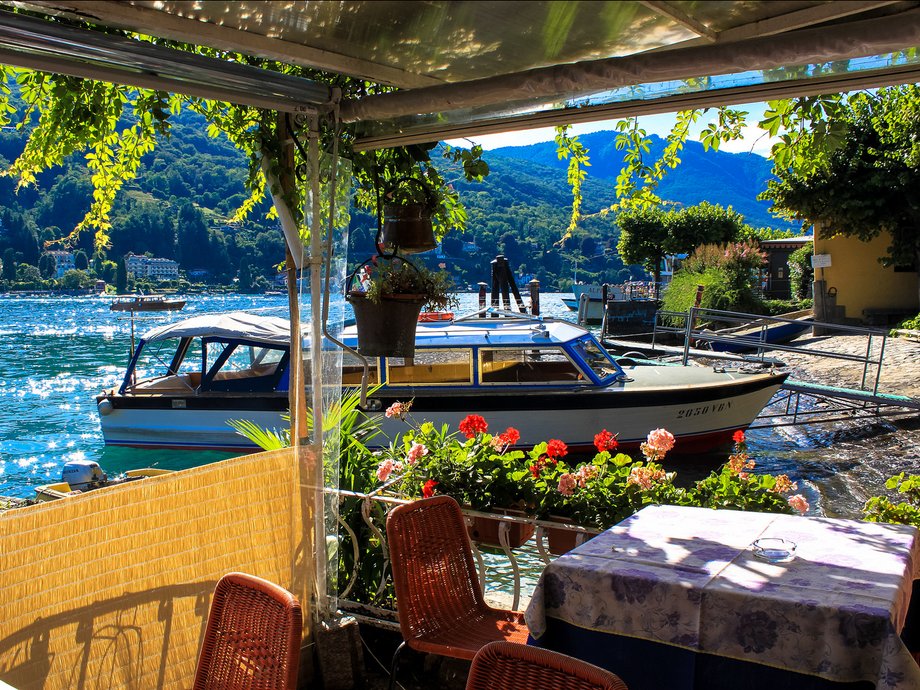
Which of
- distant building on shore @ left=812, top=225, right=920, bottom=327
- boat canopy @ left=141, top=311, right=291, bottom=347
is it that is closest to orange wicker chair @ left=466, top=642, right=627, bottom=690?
boat canopy @ left=141, top=311, right=291, bottom=347

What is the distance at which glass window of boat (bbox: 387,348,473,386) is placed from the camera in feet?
37.3

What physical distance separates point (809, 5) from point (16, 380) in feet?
112

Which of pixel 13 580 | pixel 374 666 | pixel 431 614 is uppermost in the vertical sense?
pixel 13 580

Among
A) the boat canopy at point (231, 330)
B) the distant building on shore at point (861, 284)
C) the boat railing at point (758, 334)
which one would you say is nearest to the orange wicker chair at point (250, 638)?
the boat canopy at point (231, 330)

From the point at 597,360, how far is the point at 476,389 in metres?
1.75

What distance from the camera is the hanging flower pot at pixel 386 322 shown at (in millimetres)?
3760

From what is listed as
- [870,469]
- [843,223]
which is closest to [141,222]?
[843,223]

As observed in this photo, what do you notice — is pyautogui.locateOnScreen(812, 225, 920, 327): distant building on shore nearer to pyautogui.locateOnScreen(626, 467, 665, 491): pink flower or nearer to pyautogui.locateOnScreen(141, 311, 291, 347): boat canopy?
→ pyautogui.locateOnScreen(141, 311, 291, 347): boat canopy

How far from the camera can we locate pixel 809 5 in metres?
2.32

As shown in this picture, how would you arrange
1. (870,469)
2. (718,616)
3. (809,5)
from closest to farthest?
(718,616) < (809,5) < (870,469)

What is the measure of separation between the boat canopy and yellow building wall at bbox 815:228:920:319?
755 inches

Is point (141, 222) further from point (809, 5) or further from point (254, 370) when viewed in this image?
point (809, 5)

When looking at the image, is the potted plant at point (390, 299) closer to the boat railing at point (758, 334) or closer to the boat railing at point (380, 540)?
the boat railing at point (380, 540)

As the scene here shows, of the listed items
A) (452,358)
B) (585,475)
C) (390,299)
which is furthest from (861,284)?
(390,299)
